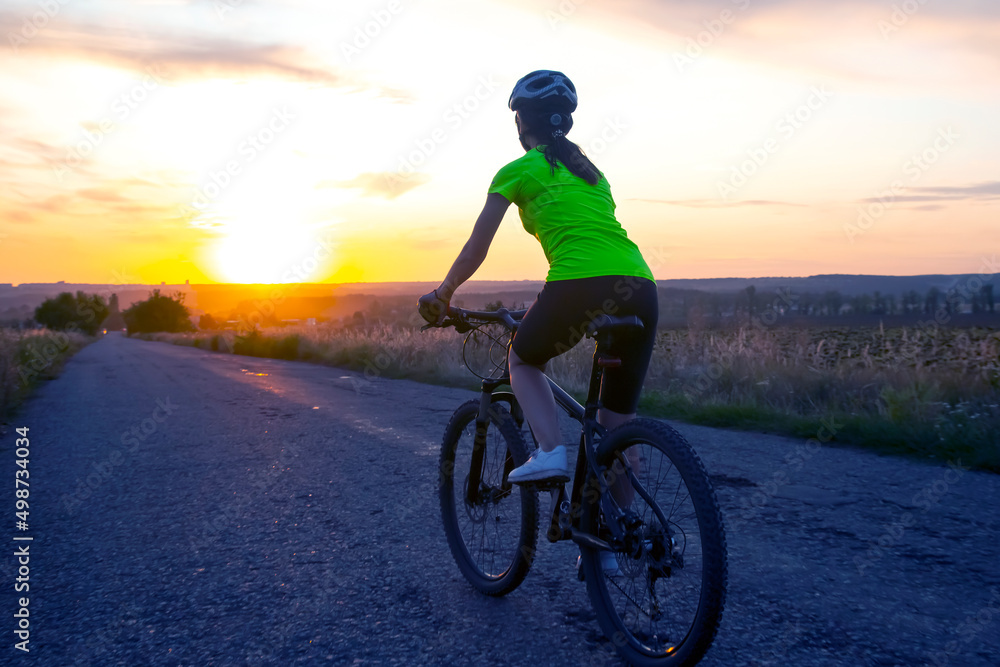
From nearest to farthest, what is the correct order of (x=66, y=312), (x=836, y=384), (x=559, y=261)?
(x=559, y=261), (x=836, y=384), (x=66, y=312)

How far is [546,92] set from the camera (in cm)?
269

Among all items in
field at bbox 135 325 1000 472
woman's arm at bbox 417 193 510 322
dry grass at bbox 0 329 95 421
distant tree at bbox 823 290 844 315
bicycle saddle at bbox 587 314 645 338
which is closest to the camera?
bicycle saddle at bbox 587 314 645 338

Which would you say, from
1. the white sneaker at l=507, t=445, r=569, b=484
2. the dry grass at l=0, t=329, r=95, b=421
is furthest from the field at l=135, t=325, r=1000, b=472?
the dry grass at l=0, t=329, r=95, b=421

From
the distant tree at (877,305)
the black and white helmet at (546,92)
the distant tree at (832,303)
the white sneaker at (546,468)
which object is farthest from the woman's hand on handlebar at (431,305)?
the distant tree at (832,303)

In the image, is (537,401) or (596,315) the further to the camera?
(537,401)

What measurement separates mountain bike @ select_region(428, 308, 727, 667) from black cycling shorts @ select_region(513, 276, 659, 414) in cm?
9

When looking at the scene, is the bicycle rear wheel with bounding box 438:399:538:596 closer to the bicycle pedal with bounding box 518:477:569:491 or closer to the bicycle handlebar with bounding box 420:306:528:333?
the bicycle pedal with bounding box 518:477:569:491

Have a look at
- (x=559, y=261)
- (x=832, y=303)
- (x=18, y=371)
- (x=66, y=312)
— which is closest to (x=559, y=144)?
(x=559, y=261)

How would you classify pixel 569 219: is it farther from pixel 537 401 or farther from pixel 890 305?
pixel 890 305

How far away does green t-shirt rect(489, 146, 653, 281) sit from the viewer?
256 cm

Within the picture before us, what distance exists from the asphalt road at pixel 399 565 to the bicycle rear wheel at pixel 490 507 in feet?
0.43

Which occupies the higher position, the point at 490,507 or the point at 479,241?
the point at 479,241

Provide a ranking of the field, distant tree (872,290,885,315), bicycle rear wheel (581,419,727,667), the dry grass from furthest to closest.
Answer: distant tree (872,290,885,315) → the dry grass → the field → bicycle rear wheel (581,419,727,667)

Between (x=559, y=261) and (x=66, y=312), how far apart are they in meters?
120
